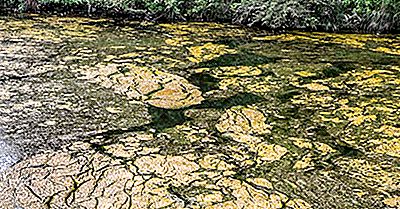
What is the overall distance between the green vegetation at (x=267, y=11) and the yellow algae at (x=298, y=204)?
4385 millimetres

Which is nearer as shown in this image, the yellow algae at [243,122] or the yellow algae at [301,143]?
the yellow algae at [301,143]

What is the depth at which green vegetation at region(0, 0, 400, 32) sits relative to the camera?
629 centimetres

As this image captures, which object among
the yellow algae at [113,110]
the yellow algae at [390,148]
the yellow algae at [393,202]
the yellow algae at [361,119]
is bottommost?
the yellow algae at [113,110]

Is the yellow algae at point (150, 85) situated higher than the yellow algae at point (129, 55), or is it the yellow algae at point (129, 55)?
the yellow algae at point (150, 85)

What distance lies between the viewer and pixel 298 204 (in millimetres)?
2215

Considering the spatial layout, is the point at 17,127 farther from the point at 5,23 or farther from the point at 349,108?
the point at 5,23

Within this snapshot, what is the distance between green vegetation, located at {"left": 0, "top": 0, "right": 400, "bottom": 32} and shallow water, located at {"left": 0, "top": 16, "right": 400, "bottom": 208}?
3.03 feet

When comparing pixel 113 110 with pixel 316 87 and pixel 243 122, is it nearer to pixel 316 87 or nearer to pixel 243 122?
pixel 243 122

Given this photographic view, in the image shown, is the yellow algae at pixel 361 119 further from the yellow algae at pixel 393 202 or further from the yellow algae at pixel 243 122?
the yellow algae at pixel 393 202

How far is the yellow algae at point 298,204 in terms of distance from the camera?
2189mm

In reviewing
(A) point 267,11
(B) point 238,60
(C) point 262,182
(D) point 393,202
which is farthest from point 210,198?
(A) point 267,11

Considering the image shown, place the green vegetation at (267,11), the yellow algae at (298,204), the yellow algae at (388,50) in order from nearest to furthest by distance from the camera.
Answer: the yellow algae at (298,204)
the yellow algae at (388,50)
the green vegetation at (267,11)

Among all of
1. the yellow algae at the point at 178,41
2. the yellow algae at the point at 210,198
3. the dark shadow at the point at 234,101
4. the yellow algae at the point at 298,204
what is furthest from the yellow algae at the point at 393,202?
the yellow algae at the point at 178,41

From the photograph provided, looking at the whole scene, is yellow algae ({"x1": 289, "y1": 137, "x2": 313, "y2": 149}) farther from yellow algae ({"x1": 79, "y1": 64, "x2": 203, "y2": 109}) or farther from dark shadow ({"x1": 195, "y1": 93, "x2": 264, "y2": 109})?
yellow algae ({"x1": 79, "y1": 64, "x2": 203, "y2": 109})
